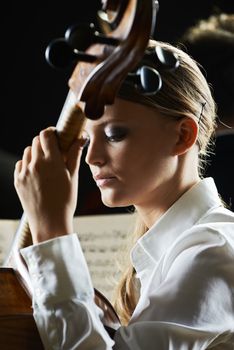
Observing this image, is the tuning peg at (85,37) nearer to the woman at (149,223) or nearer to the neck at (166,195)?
the woman at (149,223)

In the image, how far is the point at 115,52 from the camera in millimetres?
866

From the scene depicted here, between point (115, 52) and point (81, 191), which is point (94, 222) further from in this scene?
point (115, 52)

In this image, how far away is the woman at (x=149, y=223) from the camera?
100 cm

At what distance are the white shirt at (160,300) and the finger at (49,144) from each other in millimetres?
115

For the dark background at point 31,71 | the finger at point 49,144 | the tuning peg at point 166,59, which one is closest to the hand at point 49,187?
the finger at point 49,144

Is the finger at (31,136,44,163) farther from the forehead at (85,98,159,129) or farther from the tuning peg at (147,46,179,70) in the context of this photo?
the tuning peg at (147,46,179,70)

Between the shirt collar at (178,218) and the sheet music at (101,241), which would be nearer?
the shirt collar at (178,218)

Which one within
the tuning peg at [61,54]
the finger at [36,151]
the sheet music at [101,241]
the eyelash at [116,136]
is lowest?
the sheet music at [101,241]

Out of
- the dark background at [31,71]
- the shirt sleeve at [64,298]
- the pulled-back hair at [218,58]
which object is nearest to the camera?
the shirt sleeve at [64,298]

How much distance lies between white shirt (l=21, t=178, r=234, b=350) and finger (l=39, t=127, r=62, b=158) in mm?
115

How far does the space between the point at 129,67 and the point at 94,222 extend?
101 centimetres

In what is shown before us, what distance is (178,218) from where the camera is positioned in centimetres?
118

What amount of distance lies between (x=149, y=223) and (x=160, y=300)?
216 millimetres

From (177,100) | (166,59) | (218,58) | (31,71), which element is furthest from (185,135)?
(31,71)
